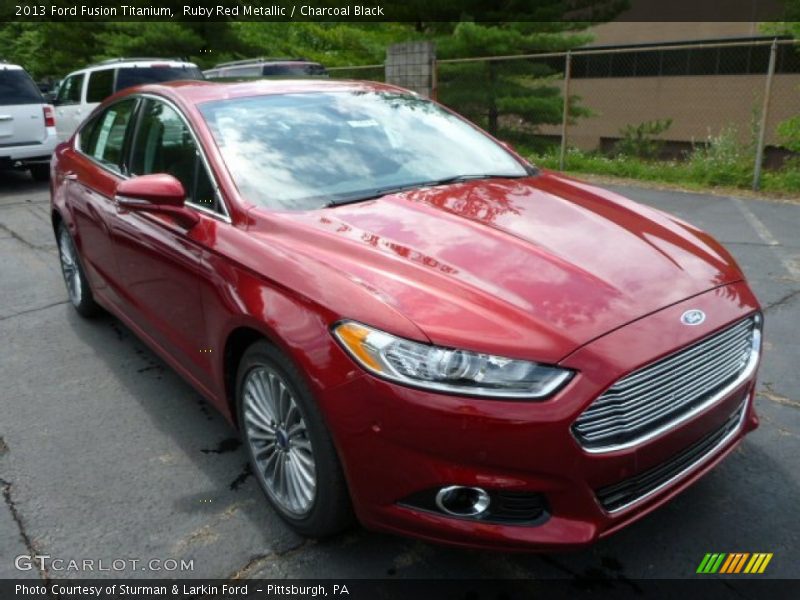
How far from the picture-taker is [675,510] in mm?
2639

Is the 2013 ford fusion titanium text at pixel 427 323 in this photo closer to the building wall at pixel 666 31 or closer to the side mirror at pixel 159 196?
the side mirror at pixel 159 196

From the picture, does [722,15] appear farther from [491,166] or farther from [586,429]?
[586,429]

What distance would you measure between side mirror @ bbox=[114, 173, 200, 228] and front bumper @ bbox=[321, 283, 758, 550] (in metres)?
1.24

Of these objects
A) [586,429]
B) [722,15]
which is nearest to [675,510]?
[586,429]

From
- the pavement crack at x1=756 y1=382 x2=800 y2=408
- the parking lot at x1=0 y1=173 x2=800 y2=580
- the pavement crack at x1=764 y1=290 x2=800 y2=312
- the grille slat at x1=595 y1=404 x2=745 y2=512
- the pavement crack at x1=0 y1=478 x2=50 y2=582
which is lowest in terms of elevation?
the pavement crack at x1=0 y1=478 x2=50 y2=582

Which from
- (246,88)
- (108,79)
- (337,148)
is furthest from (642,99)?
(337,148)

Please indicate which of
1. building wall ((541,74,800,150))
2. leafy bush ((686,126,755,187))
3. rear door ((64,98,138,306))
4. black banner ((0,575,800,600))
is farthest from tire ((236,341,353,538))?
building wall ((541,74,800,150))

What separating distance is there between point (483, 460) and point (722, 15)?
24.0 metres

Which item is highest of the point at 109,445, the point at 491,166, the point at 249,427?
the point at 491,166

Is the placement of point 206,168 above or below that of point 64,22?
below

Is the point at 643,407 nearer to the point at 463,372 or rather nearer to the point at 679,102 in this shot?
the point at 463,372

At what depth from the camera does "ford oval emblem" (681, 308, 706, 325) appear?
2193 mm

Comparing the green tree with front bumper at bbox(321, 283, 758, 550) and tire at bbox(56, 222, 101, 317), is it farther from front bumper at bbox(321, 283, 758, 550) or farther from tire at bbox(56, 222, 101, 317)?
front bumper at bbox(321, 283, 758, 550)

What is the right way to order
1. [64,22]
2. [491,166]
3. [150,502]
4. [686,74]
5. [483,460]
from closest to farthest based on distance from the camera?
[483,460] < [150,502] < [491,166] < [686,74] < [64,22]
